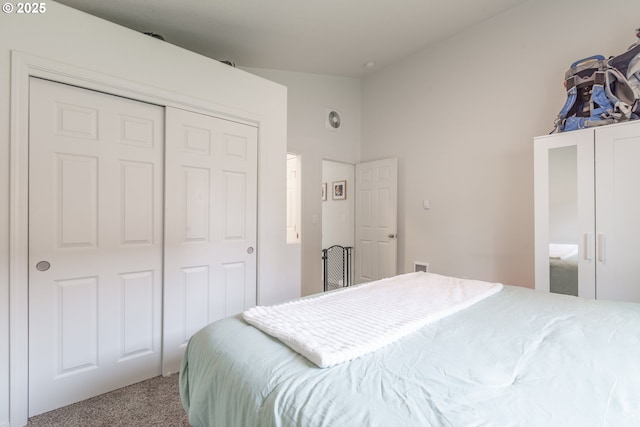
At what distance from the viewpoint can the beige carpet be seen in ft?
5.55

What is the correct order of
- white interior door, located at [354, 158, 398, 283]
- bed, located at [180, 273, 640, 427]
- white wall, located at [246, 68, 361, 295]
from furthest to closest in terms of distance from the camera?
white interior door, located at [354, 158, 398, 283], white wall, located at [246, 68, 361, 295], bed, located at [180, 273, 640, 427]

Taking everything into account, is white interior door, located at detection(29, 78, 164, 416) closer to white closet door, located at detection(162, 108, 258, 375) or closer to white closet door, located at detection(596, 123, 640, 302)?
white closet door, located at detection(162, 108, 258, 375)

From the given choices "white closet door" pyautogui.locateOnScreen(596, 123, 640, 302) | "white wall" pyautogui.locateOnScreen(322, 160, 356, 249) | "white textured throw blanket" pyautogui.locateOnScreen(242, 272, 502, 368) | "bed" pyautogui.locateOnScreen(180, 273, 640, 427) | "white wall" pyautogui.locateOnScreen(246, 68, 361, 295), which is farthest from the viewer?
"white wall" pyautogui.locateOnScreen(322, 160, 356, 249)

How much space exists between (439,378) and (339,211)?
179 inches

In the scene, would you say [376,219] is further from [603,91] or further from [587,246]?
[603,91]

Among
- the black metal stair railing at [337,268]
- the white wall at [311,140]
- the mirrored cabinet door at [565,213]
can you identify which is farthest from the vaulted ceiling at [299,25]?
the black metal stair railing at [337,268]

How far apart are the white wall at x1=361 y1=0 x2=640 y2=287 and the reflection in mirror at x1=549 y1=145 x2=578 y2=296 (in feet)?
1.97

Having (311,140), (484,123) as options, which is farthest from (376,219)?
(484,123)

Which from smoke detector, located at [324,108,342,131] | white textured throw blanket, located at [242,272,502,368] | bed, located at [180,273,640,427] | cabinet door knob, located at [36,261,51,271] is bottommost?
bed, located at [180,273,640,427]

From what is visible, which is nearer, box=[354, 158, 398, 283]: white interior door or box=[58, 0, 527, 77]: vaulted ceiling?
box=[58, 0, 527, 77]: vaulted ceiling

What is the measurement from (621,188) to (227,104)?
2.90 m

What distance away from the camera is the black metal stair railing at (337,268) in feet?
15.8

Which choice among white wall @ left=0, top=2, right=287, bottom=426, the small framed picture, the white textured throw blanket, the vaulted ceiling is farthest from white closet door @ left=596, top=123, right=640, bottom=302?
the small framed picture

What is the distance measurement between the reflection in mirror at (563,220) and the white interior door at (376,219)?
1.84m
